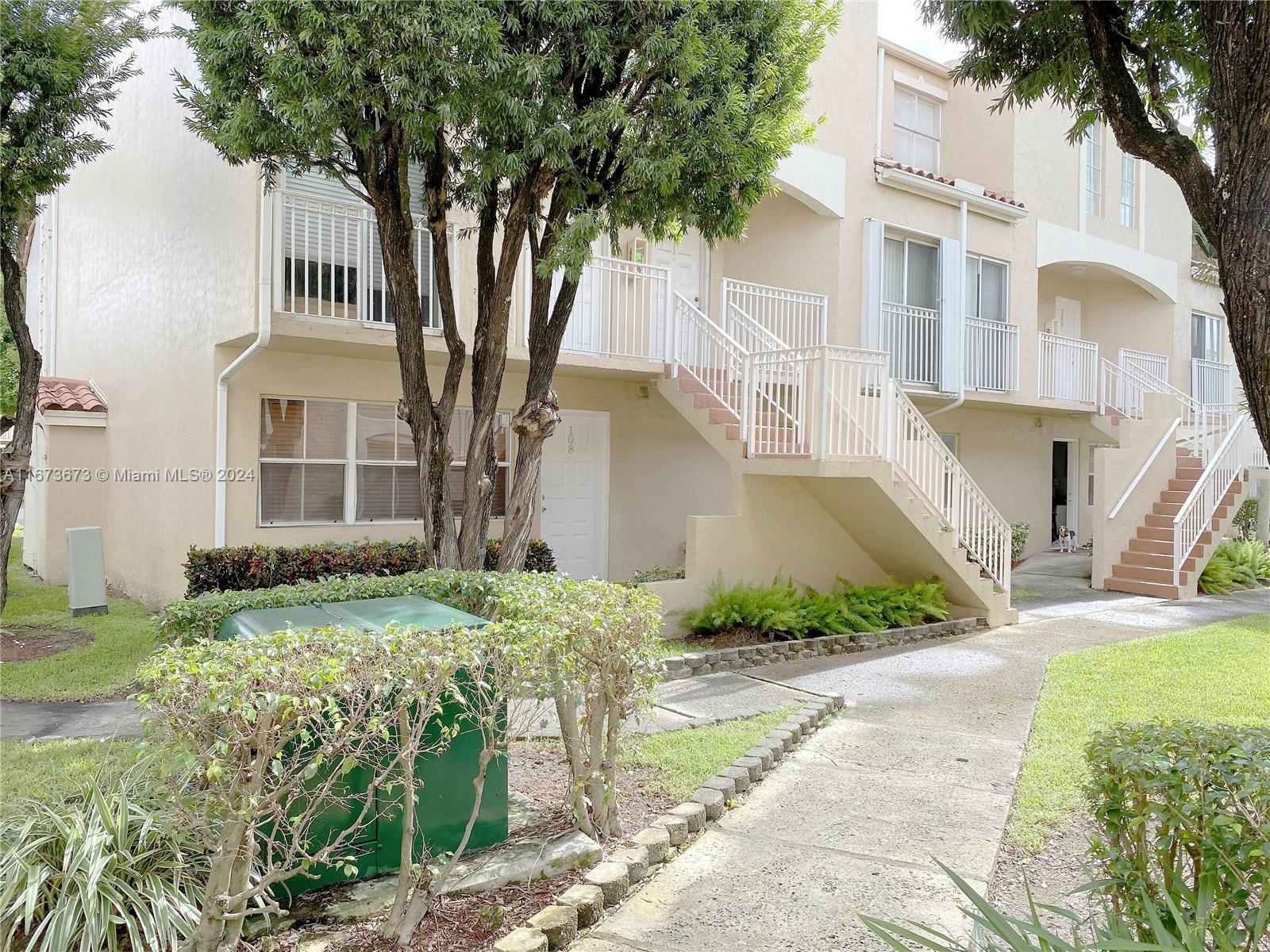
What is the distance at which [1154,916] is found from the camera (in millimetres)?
2551

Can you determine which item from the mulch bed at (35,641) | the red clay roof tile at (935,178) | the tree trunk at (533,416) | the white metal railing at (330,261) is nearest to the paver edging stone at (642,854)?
the tree trunk at (533,416)

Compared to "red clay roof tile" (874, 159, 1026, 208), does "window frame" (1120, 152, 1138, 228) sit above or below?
above

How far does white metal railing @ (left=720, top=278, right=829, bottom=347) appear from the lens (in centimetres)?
1238

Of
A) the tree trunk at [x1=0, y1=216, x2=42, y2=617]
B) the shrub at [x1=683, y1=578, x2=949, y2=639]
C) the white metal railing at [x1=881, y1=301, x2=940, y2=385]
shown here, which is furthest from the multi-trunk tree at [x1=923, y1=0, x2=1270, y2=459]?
the tree trunk at [x1=0, y1=216, x2=42, y2=617]

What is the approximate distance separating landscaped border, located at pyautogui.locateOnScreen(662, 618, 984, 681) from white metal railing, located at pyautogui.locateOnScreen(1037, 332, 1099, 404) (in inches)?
272

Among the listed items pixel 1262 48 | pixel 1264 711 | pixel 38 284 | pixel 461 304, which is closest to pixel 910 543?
pixel 1264 711

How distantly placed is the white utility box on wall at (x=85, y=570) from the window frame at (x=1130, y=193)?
1867 centimetres

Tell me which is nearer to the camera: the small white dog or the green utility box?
the green utility box

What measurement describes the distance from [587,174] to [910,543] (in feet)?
19.5

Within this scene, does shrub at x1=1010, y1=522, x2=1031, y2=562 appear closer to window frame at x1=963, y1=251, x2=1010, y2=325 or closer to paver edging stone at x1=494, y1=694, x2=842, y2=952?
window frame at x1=963, y1=251, x2=1010, y2=325

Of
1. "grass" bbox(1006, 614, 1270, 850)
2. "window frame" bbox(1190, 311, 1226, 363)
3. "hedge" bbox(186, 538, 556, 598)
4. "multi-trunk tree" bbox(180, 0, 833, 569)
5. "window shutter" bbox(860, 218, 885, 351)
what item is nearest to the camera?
"grass" bbox(1006, 614, 1270, 850)

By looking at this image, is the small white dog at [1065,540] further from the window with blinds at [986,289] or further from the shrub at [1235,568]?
the window with blinds at [986,289]

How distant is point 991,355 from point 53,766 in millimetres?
13851

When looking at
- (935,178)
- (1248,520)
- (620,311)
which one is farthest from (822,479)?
(1248,520)
